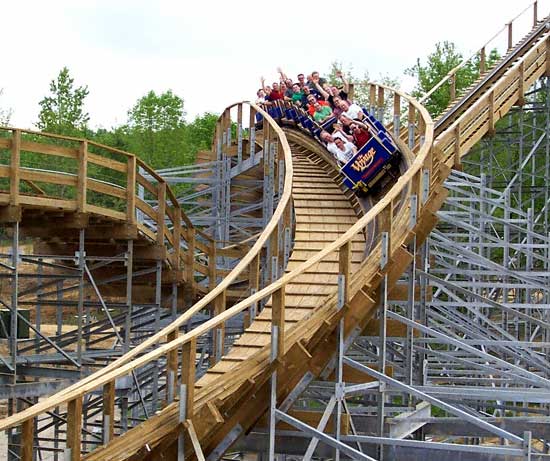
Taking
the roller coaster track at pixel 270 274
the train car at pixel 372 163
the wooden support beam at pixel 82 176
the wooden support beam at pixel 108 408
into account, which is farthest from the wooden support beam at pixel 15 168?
the wooden support beam at pixel 108 408

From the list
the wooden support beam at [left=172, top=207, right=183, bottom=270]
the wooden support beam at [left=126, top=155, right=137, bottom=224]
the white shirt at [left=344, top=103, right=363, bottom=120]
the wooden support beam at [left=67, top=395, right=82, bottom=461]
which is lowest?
the wooden support beam at [left=67, top=395, right=82, bottom=461]

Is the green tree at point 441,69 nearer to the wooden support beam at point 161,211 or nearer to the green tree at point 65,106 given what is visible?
the green tree at point 65,106

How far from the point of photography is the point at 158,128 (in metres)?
61.9

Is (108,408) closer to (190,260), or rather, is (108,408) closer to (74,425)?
(74,425)

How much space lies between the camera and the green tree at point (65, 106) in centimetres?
4888

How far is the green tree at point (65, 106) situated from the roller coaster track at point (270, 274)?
1160 inches

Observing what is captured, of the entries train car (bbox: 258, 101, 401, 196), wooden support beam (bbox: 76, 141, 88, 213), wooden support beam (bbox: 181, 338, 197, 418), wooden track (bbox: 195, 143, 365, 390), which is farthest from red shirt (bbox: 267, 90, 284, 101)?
wooden support beam (bbox: 181, 338, 197, 418)

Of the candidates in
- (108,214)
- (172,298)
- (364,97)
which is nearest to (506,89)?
(172,298)

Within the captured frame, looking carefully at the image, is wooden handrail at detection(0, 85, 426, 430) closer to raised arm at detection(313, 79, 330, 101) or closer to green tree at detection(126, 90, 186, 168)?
raised arm at detection(313, 79, 330, 101)

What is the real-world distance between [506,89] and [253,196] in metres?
6.39

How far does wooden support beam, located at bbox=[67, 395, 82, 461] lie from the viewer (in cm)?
953

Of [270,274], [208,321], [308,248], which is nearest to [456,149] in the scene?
[308,248]

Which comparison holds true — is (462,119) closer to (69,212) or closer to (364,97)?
(69,212)

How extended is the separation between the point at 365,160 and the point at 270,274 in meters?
2.65
